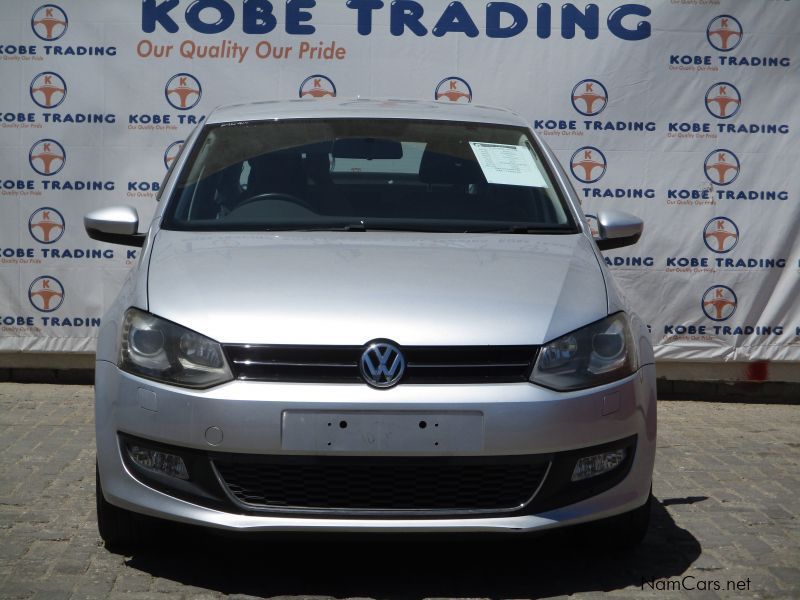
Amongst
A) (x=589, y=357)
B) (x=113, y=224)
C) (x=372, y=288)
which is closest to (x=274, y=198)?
(x=113, y=224)

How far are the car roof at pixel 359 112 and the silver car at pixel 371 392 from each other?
45.6 inches

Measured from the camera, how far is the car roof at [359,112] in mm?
→ 5051

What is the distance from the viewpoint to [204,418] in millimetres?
3367

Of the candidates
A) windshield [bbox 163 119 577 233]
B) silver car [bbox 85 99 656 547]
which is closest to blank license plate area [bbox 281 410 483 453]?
silver car [bbox 85 99 656 547]

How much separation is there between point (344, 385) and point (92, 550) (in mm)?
1325

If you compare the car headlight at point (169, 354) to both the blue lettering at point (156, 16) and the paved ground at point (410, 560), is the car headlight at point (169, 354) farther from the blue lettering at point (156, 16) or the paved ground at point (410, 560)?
the blue lettering at point (156, 16)

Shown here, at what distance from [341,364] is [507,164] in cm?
176

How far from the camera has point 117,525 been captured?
389 cm

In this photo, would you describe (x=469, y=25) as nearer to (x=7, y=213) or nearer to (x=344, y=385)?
(x=7, y=213)

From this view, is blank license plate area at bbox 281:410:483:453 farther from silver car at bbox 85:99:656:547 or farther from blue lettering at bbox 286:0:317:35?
blue lettering at bbox 286:0:317:35

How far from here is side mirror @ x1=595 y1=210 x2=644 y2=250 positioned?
4648mm

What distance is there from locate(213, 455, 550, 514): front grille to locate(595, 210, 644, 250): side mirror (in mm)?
1481

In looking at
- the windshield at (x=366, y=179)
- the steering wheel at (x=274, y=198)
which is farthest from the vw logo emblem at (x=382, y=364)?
the steering wheel at (x=274, y=198)

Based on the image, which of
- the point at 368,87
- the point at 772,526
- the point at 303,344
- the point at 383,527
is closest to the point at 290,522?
the point at 383,527
